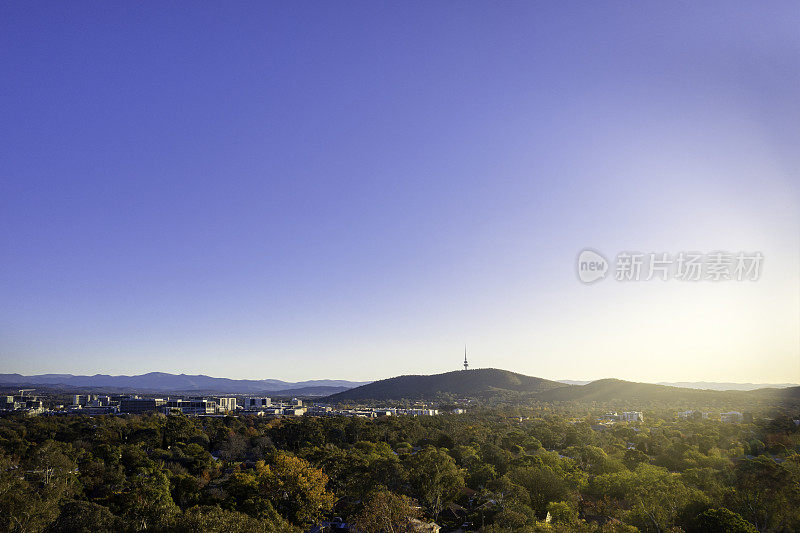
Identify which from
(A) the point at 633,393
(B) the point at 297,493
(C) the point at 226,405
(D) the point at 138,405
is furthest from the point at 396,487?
(A) the point at 633,393

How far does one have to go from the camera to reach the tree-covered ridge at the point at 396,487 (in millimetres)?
22391

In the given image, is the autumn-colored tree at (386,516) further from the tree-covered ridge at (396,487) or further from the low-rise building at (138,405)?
the low-rise building at (138,405)

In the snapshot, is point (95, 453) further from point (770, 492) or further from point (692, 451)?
point (692, 451)

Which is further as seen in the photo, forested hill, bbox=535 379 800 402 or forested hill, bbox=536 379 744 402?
forested hill, bbox=536 379 744 402

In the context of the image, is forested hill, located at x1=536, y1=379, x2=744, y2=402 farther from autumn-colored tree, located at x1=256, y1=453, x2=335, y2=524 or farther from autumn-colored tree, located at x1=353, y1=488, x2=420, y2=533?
autumn-colored tree, located at x1=353, y1=488, x2=420, y2=533

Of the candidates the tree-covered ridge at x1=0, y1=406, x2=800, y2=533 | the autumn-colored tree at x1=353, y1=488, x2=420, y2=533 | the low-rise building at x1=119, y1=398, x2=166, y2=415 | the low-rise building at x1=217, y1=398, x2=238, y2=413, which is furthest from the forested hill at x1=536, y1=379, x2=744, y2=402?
the autumn-colored tree at x1=353, y1=488, x2=420, y2=533

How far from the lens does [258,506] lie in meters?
27.6

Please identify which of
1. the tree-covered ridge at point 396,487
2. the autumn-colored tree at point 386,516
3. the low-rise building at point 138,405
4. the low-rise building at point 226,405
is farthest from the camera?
the low-rise building at point 226,405

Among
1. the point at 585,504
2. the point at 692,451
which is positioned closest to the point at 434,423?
the point at 692,451

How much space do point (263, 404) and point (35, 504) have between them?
430 ft

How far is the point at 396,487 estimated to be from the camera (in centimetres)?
Answer: 3434

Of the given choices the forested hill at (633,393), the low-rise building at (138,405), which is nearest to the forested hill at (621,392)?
the forested hill at (633,393)

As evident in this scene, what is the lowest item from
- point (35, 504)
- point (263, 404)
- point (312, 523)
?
point (263, 404)

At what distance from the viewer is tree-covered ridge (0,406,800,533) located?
22391 mm
